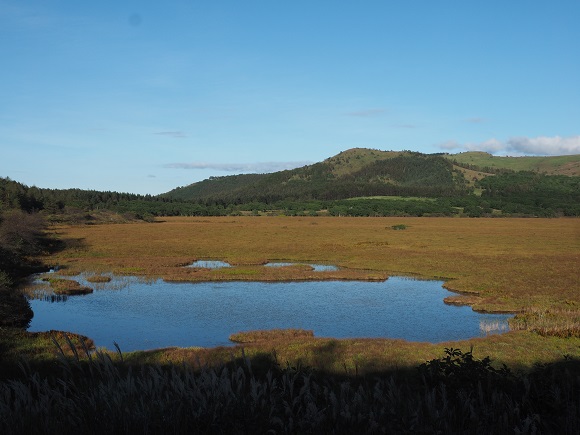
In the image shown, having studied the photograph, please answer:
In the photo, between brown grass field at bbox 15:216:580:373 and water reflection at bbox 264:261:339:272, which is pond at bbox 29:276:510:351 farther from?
water reflection at bbox 264:261:339:272

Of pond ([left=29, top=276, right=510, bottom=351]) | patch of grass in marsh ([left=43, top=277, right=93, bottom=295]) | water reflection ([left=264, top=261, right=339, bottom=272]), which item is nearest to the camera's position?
pond ([left=29, top=276, right=510, bottom=351])

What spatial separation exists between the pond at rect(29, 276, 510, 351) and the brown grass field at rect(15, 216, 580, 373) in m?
2.69

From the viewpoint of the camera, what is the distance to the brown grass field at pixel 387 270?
19.7 metres

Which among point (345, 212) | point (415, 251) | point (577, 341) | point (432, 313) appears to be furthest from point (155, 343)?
point (345, 212)

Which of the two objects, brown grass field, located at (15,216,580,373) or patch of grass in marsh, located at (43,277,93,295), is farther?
patch of grass in marsh, located at (43,277,93,295)

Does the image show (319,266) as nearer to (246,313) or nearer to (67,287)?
(246,313)

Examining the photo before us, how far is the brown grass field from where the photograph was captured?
19734 millimetres

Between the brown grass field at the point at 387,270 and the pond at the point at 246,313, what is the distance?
2.69m

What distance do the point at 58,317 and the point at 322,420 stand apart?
91.2ft

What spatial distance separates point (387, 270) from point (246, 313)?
71.6 ft

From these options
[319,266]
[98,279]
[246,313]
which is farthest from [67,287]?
[319,266]

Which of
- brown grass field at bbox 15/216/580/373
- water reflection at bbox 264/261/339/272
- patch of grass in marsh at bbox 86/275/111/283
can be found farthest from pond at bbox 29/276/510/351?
water reflection at bbox 264/261/339/272

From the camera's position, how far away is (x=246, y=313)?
30.1 meters

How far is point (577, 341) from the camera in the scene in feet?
70.0
